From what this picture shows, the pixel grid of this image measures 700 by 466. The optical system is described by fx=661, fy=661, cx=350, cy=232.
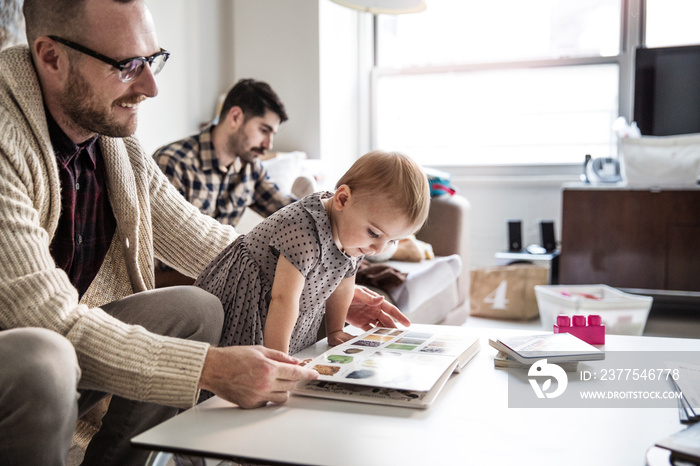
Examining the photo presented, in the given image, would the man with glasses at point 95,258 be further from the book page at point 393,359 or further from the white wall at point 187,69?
the white wall at point 187,69

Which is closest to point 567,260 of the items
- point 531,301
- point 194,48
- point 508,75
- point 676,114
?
point 531,301

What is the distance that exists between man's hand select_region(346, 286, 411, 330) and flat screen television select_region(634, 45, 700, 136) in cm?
270

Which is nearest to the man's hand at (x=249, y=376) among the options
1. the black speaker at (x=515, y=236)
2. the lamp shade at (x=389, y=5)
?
the lamp shade at (x=389, y=5)

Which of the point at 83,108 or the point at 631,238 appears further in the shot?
the point at 631,238

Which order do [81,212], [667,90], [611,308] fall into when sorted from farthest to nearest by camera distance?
[667,90] → [611,308] → [81,212]

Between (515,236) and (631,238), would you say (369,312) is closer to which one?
(631,238)

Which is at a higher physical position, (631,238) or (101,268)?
(101,268)

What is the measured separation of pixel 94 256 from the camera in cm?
127

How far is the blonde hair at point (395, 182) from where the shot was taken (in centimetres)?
116

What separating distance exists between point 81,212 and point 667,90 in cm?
318

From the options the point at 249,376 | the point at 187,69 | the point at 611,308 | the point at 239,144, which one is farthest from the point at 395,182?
the point at 187,69

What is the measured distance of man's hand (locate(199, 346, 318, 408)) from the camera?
0.87 m

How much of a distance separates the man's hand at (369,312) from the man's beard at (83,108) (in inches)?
23.1

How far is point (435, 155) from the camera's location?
4.19 metres
